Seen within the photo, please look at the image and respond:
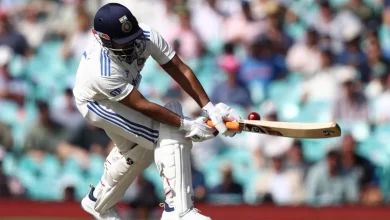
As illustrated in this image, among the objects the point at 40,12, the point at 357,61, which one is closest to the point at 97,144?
the point at 40,12

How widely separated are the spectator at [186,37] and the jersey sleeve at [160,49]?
3712 millimetres

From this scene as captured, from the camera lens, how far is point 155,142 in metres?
5.64

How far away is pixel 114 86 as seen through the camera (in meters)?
5.36

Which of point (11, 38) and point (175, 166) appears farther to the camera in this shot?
point (11, 38)

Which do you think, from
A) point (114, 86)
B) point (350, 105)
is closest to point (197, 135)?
point (114, 86)

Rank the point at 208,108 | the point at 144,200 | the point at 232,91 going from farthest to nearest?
the point at 232,91
the point at 144,200
the point at 208,108

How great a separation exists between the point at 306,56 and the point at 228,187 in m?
1.75

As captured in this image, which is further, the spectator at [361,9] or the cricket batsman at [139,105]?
the spectator at [361,9]

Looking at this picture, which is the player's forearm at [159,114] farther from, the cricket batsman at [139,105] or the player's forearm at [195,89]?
the player's forearm at [195,89]

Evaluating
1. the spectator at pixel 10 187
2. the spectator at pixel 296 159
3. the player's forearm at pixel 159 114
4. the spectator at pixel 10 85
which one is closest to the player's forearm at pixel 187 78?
the player's forearm at pixel 159 114

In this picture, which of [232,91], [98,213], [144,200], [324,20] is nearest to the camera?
[98,213]

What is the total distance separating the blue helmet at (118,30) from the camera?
208 inches

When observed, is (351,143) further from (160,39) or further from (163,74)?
(160,39)

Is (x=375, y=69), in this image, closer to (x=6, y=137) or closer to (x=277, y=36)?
(x=277, y=36)
